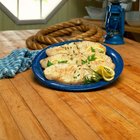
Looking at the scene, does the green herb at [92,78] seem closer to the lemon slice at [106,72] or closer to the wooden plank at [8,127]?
the lemon slice at [106,72]

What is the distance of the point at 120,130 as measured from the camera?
60cm

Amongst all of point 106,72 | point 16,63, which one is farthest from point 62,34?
point 106,72

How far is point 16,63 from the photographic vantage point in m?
0.93

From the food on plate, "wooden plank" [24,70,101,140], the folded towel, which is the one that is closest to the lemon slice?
the food on plate

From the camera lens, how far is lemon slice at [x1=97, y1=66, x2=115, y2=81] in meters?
0.81

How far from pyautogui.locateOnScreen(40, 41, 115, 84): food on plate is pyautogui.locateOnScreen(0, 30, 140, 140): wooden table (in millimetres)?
39

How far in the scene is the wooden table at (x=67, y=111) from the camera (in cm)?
58

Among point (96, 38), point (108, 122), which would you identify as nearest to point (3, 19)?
point (96, 38)

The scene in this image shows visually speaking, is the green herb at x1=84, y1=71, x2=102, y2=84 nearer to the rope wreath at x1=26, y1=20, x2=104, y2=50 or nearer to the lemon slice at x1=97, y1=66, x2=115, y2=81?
the lemon slice at x1=97, y1=66, x2=115, y2=81

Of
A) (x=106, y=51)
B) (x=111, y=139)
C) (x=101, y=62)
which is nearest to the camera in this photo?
(x=111, y=139)

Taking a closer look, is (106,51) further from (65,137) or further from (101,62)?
(65,137)

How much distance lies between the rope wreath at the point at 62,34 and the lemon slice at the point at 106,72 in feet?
1.24

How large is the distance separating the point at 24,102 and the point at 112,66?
0.98 ft

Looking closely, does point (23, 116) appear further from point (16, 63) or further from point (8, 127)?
point (16, 63)
